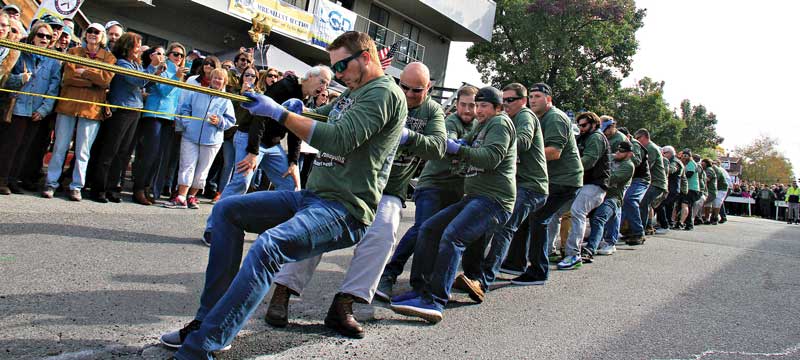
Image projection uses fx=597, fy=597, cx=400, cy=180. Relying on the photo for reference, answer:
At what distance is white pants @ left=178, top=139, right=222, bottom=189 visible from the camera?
24.1ft

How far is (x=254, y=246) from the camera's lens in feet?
9.10

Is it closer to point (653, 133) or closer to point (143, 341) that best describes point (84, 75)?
point (143, 341)

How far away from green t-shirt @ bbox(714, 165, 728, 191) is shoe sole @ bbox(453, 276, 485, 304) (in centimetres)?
1399

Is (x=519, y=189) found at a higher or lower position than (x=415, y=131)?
lower

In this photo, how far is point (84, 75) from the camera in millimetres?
6512

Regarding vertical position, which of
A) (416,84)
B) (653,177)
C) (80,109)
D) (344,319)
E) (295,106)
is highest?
(416,84)

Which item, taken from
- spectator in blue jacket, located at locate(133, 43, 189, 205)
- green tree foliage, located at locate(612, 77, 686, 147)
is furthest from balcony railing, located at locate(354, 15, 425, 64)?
spectator in blue jacket, located at locate(133, 43, 189, 205)

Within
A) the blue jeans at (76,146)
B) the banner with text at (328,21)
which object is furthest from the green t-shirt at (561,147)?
the banner with text at (328,21)

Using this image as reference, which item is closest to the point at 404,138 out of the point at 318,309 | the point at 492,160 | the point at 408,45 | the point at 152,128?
the point at 492,160

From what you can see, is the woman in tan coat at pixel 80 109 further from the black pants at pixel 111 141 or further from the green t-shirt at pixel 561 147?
the green t-shirt at pixel 561 147

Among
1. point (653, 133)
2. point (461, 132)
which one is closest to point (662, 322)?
point (461, 132)

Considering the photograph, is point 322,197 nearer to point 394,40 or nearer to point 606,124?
point 606,124

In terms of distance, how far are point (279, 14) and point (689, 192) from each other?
12.7m

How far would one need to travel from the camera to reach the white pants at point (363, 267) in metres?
3.71
